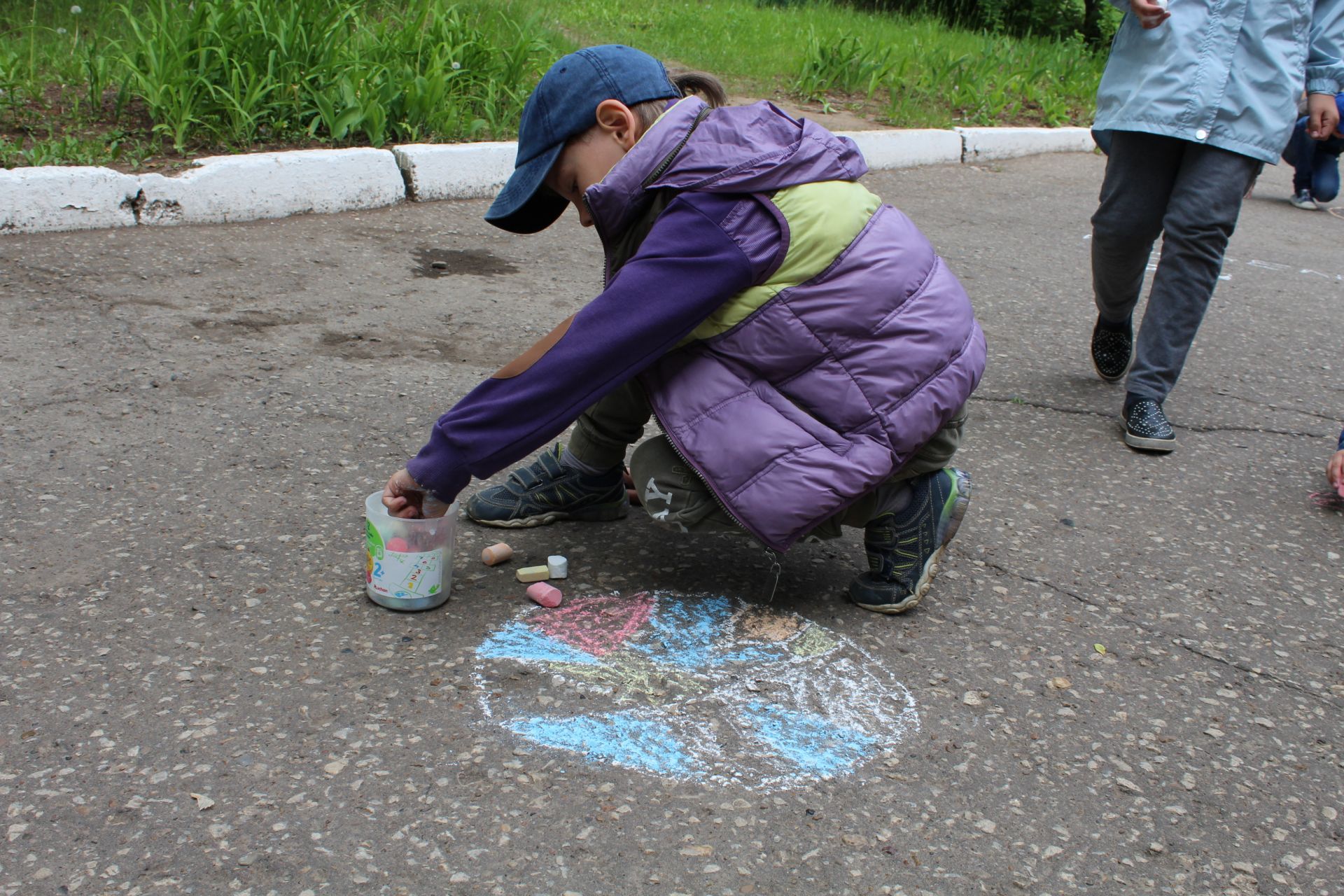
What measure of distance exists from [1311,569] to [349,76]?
4161 mm

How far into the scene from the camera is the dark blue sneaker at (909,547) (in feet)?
7.26

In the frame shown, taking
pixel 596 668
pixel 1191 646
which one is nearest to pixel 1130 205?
pixel 1191 646

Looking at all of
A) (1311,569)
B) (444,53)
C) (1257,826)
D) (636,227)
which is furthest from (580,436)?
(444,53)

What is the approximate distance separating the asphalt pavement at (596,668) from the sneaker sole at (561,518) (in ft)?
0.14

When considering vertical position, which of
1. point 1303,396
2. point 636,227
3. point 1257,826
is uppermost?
point 636,227

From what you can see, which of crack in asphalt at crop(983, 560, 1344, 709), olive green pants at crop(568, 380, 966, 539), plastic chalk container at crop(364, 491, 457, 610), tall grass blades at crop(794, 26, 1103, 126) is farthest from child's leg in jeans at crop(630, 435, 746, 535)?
tall grass blades at crop(794, 26, 1103, 126)

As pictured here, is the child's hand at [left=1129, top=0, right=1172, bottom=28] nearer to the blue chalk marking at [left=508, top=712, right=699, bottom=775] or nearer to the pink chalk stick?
the pink chalk stick

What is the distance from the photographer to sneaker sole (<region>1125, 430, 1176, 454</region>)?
124 inches

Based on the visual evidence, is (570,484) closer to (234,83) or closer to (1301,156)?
(234,83)

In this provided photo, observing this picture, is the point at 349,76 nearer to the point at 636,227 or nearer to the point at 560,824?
the point at 636,227

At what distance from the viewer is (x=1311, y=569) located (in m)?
2.56

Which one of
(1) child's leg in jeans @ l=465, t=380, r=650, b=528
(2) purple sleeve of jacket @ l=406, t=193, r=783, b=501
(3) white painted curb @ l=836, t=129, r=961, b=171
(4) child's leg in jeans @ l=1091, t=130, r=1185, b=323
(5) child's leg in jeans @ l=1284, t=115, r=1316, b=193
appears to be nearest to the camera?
(2) purple sleeve of jacket @ l=406, t=193, r=783, b=501

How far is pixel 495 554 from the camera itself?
229cm

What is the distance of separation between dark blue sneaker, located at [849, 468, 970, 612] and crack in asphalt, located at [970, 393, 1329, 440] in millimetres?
1307
